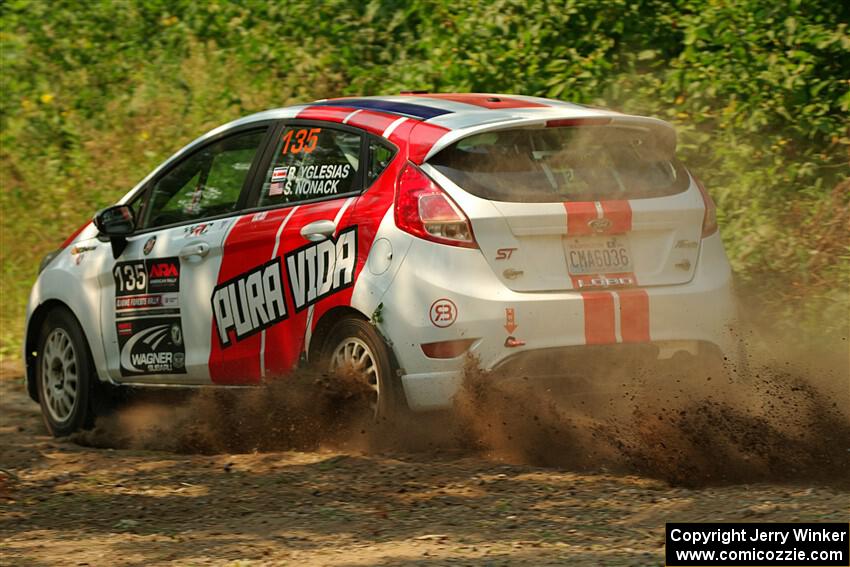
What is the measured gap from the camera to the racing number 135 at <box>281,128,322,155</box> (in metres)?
7.07

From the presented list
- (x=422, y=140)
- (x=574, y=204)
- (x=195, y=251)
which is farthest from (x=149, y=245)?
(x=574, y=204)

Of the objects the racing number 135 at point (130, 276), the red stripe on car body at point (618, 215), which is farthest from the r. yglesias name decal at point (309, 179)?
the red stripe on car body at point (618, 215)

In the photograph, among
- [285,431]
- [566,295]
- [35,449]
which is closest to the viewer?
[566,295]

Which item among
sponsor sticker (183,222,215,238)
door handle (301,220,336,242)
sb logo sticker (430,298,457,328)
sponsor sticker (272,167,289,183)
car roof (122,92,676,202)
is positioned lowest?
sb logo sticker (430,298,457,328)

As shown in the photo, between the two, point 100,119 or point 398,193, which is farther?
point 100,119

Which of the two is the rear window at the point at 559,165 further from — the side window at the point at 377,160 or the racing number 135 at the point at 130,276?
the racing number 135 at the point at 130,276

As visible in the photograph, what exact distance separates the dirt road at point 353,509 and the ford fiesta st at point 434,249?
19.1 inches

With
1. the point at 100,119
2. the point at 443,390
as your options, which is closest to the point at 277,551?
the point at 443,390

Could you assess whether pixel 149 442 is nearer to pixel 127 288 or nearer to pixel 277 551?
pixel 127 288

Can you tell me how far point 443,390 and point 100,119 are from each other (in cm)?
749

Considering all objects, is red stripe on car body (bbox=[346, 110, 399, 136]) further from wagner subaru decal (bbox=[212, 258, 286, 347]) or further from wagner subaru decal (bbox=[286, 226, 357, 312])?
wagner subaru decal (bbox=[212, 258, 286, 347])

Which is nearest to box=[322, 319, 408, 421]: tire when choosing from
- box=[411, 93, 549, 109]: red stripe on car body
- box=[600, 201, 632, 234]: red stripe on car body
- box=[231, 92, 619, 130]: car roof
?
box=[231, 92, 619, 130]: car roof

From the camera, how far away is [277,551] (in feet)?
16.1

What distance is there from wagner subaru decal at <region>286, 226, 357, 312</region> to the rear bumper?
327mm
